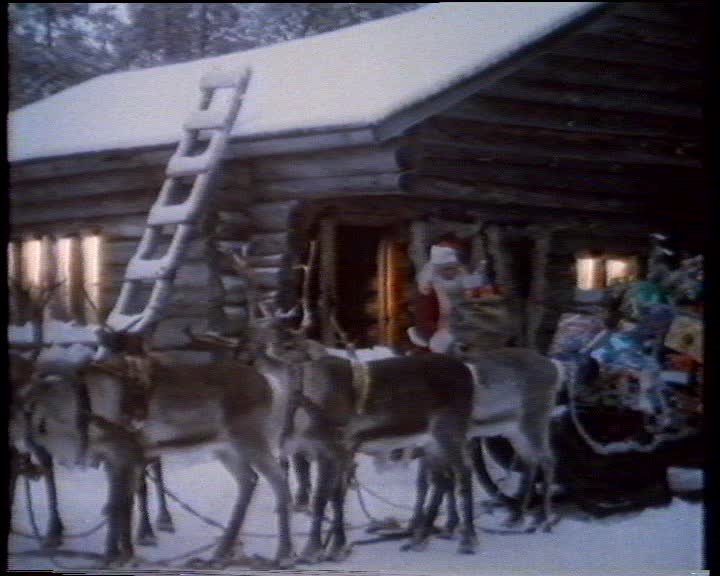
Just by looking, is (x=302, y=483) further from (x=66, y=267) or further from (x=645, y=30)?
(x=645, y=30)

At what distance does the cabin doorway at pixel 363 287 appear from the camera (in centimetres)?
364

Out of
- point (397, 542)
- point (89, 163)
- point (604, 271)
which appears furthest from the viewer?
point (89, 163)

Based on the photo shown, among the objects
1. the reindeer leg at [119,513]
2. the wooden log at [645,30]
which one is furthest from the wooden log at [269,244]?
the wooden log at [645,30]

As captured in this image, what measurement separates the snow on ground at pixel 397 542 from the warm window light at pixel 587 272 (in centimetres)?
98

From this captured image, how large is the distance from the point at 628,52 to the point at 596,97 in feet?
0.77

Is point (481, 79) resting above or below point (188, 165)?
above

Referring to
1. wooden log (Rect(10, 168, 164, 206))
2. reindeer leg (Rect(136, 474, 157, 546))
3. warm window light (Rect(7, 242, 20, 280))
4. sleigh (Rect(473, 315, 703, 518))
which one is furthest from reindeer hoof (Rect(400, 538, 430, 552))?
warm window light (Rect(7, 242, 20, 280))

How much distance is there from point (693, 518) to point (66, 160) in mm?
3069

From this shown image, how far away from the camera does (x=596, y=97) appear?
3.80 meters

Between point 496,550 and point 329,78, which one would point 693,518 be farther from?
point 329,78

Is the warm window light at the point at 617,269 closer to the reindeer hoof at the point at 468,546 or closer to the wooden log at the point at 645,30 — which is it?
the wooden log at the point at 645,30

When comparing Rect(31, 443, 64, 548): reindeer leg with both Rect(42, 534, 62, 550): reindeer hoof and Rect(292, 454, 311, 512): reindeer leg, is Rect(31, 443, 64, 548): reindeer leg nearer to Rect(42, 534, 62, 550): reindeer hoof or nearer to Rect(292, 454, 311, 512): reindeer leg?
Rect(42, 534, 62, 550): reindeer hoof

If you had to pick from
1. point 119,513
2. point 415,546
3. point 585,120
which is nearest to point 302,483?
point 415,546

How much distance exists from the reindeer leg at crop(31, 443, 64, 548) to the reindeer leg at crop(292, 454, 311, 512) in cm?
100
